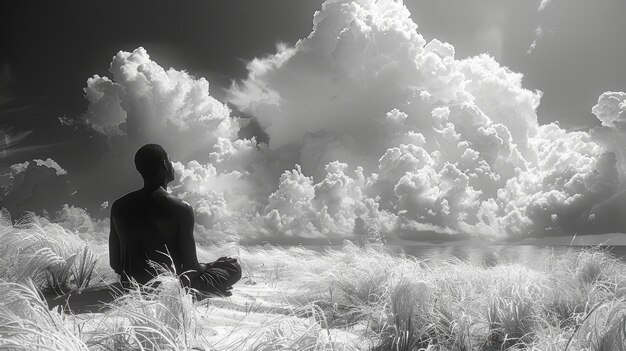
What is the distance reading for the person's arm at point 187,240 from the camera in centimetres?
452

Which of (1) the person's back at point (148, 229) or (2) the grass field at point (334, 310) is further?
(1) the person's back at point (148, 229)

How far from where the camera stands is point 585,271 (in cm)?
628

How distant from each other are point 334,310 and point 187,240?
158 centimetres

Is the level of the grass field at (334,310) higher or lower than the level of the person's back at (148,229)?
lower

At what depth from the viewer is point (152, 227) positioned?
4.41 metres

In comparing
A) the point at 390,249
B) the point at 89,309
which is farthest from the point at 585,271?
the point at 89,309

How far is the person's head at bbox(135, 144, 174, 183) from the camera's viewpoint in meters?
4.43

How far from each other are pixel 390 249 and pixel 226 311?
4.35m

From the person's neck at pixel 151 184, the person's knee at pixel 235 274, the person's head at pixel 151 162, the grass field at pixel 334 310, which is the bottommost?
the grass field at pixel 334 310

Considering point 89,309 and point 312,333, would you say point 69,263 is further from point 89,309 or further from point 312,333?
point 312,333

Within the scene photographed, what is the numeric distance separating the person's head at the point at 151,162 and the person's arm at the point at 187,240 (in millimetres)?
405

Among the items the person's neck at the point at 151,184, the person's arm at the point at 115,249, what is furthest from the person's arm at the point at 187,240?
the person's arm at the point at 115,249

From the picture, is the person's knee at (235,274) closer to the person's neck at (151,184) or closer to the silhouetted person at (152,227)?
the silhouetted person at (152,227)

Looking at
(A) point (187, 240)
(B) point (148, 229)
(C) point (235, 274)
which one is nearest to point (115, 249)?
(B) point (148, 229)
